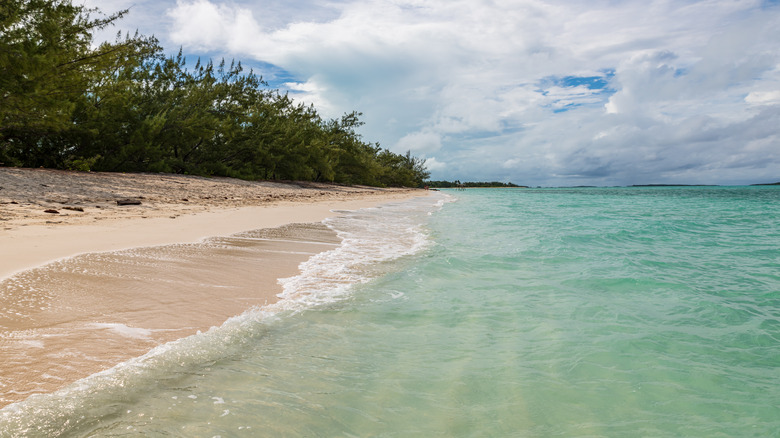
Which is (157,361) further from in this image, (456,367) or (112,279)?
(112,279)

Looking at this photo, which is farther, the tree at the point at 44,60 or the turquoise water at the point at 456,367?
the tree at the point at 44,60

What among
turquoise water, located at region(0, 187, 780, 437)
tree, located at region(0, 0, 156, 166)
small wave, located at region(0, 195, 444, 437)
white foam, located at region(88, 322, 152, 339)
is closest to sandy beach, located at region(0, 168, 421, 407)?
white foam, located at region(88, 322, 152, 339)

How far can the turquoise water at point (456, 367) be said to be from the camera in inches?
80.5

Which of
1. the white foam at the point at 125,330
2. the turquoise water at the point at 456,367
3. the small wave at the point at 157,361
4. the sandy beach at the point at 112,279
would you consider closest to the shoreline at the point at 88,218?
the sandy beach at the point at 112,279

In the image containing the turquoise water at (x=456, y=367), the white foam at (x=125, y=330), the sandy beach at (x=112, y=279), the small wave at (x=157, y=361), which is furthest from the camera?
the white foam at (x=125, y=330)

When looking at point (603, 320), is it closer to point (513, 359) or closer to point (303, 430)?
point (513, 359)

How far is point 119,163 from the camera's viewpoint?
19.0 meters

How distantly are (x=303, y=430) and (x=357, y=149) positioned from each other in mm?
49331

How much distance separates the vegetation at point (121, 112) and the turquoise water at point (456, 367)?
12358 mm

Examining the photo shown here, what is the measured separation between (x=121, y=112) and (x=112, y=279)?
711 inches

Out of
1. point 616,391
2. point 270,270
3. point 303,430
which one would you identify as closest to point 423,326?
point 616,391

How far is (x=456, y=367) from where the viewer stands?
2812mm

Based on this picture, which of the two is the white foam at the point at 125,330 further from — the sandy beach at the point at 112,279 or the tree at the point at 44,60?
the tree at the point at 44,60

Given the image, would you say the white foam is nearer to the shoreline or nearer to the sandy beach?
the sandy beach
